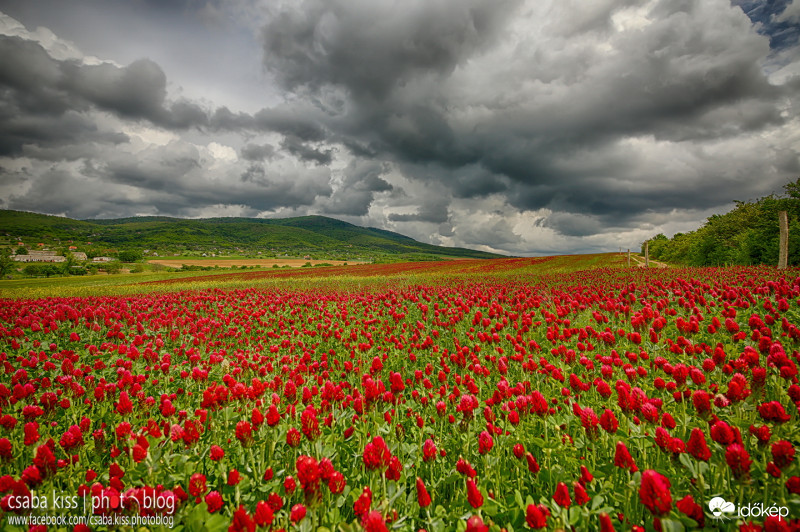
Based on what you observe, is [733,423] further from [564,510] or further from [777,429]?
[564,510]

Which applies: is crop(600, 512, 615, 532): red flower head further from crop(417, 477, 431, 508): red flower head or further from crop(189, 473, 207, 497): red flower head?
crop(189, 473, 207, 497): red flower head

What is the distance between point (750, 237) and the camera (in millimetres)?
36375

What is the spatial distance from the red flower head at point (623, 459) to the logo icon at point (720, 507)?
0.46 m

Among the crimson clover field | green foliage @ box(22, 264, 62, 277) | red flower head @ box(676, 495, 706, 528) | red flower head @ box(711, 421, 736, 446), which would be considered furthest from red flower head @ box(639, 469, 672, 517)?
green foliage @ box(22, 264, 62, 277)

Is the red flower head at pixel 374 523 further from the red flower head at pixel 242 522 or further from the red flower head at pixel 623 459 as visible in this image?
the red flower head at pixel 623 459

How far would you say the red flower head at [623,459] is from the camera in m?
2.36

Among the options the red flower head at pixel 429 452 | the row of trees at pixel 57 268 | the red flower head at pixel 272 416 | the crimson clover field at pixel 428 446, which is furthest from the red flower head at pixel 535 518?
the row of trees at pixel 57 268

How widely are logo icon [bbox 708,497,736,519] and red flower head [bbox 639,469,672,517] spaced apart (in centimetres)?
75

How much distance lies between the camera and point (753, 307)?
24.6 feet

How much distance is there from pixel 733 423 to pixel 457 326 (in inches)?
249

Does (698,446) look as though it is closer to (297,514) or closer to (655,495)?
(655,495)

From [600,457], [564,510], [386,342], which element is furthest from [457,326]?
[564,510]

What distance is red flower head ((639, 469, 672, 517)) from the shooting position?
1770 millimetres

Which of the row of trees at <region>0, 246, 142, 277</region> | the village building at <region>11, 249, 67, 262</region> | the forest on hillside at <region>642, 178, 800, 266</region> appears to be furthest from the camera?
the village building at <region>11, 249, 67, 262</region>
